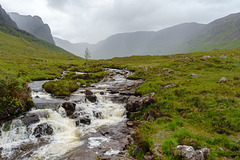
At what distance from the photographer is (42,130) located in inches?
585

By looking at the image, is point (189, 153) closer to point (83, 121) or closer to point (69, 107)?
point (83, 121)

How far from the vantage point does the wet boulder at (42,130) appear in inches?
571

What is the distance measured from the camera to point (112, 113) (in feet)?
67.5

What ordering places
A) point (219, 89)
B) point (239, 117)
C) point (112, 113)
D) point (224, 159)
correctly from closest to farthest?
point (224, 159)
point (239, 117)
point (219, 89)
point (112, 113)

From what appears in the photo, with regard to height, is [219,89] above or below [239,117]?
above

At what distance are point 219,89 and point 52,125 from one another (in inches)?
913

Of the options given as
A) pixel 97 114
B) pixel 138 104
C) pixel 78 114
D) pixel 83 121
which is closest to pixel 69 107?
pixel 78 114

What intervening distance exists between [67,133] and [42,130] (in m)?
2.72

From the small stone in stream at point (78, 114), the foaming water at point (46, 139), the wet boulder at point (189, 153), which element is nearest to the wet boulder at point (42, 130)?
the foaming water at point (46, 139)

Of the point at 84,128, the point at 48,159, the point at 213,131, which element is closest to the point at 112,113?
the point at 84,128

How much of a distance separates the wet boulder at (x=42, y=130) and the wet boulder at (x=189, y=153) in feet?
43.9

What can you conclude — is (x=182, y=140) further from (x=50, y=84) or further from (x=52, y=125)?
(x=50, y=84)

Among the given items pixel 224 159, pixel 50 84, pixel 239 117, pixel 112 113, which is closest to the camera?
pixel 224 159

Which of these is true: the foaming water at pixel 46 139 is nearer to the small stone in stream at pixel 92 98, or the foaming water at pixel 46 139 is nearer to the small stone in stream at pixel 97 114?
the small stone in stream at pixel 97 114
